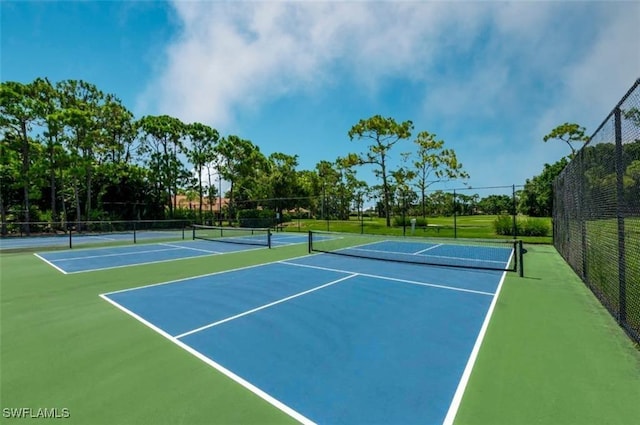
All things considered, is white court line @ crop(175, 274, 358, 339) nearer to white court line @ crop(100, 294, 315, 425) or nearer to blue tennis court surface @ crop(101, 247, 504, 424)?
blue tennis court surface @ crop(101, 247, 504, 424)

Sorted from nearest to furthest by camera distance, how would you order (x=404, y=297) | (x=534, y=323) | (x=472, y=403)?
(x=472, y=403)
(x=534, y=323)
(x=404, y=297)

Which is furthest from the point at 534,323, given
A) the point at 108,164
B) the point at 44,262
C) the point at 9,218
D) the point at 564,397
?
the point at 9,218

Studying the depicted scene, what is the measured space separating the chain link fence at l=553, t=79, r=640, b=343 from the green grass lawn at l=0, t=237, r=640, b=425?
420 mm

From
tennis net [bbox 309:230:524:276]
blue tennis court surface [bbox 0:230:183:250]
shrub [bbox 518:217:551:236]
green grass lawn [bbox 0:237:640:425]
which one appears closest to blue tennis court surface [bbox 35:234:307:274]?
green grass lawn [bbox 0:237:640:425]

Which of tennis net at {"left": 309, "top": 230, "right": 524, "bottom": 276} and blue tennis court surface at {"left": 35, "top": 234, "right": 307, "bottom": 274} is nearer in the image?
tennis net at {"left": 309, "top": 230, "right": 524, "bottom": 276}

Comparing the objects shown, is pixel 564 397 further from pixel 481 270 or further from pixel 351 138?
pixel 351 138

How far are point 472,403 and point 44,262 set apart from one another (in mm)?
13348

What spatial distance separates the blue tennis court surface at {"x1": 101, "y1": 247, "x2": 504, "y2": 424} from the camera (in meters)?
2.81

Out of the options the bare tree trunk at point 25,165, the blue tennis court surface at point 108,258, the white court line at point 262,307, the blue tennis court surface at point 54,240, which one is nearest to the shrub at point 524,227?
the white court line at point 262,307

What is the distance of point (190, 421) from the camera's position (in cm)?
252

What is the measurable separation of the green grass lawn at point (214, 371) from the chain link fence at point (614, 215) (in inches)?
16.6

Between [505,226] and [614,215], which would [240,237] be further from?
[614,215]

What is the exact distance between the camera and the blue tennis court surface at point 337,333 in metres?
2.81

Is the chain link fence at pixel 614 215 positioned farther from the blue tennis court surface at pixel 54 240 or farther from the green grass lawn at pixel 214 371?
the blue tennis court surface at pixel 54 240
